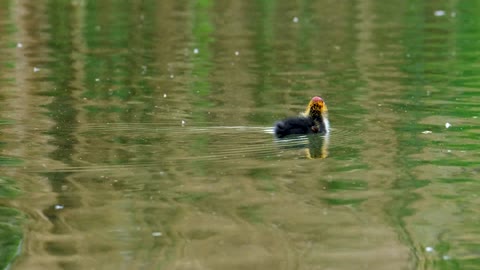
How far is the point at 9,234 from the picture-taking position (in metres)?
7.98

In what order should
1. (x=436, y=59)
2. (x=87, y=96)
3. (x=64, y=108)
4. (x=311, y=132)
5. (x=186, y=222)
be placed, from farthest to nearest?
(x=436, y=59) < (x=87, y=96) < (x=64, y=108) < (x=311, y=132) < (x=186, y=222)

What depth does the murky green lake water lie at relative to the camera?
7.65 metres

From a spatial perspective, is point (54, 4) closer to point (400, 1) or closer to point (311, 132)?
point (400, 1)

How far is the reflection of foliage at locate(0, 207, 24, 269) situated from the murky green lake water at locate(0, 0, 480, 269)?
0.02 m

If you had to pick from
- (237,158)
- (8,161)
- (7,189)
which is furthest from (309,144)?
(7,189)

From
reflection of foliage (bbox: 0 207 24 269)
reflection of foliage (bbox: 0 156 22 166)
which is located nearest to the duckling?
reflection of foliage (bbox: 0 156 22 166)

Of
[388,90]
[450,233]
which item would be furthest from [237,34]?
[450,233]

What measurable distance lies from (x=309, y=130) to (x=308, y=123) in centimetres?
9

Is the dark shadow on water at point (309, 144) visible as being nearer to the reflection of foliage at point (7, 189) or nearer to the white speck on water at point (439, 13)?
the reflection of foliage at point (7, 189)

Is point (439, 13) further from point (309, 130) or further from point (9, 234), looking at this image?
point (9, 234)

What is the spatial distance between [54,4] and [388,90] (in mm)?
20133

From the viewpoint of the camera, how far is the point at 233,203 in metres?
8.91

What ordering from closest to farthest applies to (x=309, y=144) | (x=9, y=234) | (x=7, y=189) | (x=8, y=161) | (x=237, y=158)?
(x=9, y=234), (x=7, y=189), (x=8, y=161), (x=237, y=158), (x=309, y=144)

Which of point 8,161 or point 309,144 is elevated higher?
point 8,161
